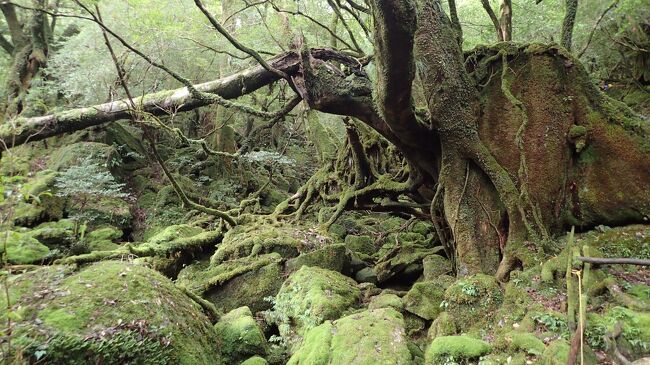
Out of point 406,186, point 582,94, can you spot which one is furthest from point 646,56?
point 406,186

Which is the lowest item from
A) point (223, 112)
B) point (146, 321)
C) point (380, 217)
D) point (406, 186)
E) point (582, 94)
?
point (380, 217)

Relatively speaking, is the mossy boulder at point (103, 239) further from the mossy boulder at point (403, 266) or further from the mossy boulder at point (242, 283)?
the mossy boulder at point (403, 266)

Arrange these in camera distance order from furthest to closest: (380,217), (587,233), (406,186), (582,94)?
(380,217) → (406,186) → (582,94) → (587,233)

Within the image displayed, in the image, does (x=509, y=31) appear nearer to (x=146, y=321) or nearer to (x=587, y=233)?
(x=587, y=233)

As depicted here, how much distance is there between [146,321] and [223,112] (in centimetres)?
1168

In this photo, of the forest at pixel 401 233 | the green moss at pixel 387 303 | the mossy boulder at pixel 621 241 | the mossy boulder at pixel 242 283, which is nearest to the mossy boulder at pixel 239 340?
the forest at pixel 401 233

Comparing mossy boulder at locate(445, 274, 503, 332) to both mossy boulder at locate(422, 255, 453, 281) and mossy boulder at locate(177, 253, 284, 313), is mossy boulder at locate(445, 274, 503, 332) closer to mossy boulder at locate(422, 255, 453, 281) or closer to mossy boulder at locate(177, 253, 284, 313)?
mossy boulder at locate(422, 255, 453, 281)

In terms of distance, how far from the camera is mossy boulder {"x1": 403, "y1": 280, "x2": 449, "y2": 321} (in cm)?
496

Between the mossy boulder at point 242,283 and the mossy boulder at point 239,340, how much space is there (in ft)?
4.56

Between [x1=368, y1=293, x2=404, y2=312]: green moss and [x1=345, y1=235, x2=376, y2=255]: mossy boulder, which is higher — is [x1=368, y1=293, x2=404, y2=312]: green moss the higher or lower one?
the higher one

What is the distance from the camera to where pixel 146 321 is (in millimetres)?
3811

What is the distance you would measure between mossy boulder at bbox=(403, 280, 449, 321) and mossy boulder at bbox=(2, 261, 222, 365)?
8.29 ft

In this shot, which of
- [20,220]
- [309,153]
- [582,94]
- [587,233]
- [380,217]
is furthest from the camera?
[309,153]

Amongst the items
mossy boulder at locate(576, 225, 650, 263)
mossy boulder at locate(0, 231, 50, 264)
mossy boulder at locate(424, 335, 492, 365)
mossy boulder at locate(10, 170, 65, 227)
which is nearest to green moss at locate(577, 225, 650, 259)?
mossy boulder at locate(576, 225, 650, 263)
